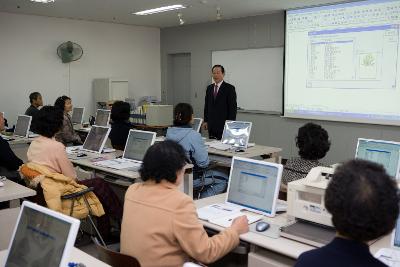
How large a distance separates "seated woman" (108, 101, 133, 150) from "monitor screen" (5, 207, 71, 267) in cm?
356

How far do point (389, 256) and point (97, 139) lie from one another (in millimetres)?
3908

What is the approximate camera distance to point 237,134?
5.43m

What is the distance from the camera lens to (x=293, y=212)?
238cm

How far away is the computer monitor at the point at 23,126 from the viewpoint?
6.77 m

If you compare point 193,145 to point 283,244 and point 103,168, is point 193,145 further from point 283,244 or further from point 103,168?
point 283,244

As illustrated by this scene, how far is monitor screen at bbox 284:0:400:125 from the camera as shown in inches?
244

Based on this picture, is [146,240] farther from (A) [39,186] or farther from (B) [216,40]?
(B) [216,40]

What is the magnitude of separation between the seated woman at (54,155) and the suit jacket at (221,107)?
297cm

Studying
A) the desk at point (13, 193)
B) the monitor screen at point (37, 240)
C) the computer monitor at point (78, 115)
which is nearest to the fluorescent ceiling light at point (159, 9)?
the computer monitor at point (78, 115)

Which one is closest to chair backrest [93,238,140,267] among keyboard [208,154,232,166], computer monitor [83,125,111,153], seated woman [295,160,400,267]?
seated woman [295,160,400,267]

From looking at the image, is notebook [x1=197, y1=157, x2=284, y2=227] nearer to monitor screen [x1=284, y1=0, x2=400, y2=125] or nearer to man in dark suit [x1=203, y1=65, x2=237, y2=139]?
man in dark suit [x1=203, y1=65, x2=237, y2=139]

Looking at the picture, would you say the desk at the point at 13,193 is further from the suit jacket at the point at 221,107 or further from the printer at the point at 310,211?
the suit jacket at the point at 221,107

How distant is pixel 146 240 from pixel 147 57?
8441 mm

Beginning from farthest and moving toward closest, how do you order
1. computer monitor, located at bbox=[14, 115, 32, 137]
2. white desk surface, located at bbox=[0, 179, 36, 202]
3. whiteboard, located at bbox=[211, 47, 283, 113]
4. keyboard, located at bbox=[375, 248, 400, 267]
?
whiteboard, located at bbox=[211, 47, 283, 113]
computer monitor, located at bbox=[14, 115, 32, 137]
white desk surface, located at bbox=[0, 179, 36, 202]
keyboard, located at bbox=[375, 248, 400, 267]
